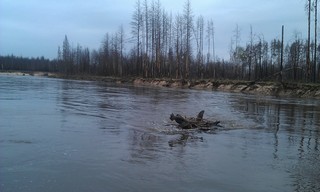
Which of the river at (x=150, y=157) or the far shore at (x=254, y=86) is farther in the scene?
the far shore at (x=254, y=86)

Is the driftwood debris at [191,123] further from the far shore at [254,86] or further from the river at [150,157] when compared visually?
the far shore at [254,86]

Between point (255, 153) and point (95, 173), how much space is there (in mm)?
4833

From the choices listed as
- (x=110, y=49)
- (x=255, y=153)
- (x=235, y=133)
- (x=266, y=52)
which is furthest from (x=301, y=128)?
(x=110, y=49)

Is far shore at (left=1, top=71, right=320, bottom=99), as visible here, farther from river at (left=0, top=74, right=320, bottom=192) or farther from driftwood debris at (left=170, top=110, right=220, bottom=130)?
driftwood debris at (left=170, top=110, right=220, bottom=130)

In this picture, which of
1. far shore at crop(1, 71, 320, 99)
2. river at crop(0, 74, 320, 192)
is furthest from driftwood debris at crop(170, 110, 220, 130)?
far shore at crop(1, 71, 320, 99)

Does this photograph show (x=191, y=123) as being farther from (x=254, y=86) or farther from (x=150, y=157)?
(x=254, y=86)

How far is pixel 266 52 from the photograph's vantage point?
89875 mm

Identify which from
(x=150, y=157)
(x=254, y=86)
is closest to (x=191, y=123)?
(x=150, y=157)

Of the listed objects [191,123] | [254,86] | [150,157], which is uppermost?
[254,86]

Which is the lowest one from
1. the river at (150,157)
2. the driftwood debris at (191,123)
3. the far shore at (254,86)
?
the river at (150,157)

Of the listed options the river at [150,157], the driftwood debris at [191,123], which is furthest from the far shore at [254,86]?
the driftwood debris at [191,123]

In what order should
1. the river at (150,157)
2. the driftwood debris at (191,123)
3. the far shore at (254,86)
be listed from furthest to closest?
the far shore at (254,86) < the driftwood debris at (191,123) < the river at (150,157)

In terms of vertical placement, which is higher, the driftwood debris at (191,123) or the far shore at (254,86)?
the far shore at (254,86)

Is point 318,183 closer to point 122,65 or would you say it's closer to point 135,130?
point 135,130
